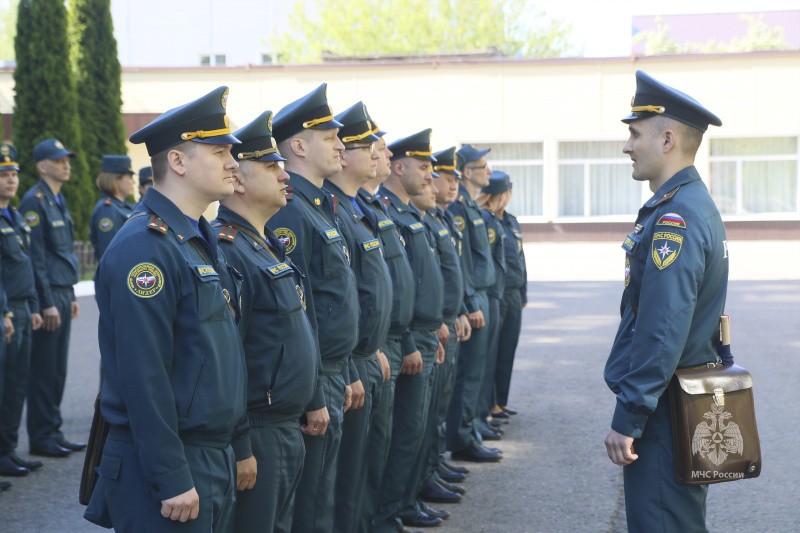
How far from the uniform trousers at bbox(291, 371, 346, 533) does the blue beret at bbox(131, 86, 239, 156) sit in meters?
1.28

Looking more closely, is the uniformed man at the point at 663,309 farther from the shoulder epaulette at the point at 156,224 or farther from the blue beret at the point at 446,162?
the blue beret at the point at 446,162

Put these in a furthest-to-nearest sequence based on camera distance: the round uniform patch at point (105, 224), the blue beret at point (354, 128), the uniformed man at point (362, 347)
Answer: the round uniform patch at point (105, 224) < the blue beret at point (354, 128) < the uniformed man at point (362, 347)

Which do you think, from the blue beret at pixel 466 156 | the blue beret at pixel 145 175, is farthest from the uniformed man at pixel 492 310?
the blue beret at pixel 145 175

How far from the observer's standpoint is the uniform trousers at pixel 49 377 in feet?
22.6

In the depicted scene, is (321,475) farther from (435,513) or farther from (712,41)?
(712,41)

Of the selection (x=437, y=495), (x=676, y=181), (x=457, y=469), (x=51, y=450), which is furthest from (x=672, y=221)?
(x=51, y=450)

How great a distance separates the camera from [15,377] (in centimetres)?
658

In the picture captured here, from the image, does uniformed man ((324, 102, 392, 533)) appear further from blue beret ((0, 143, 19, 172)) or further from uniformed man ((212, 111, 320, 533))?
blue beret ((0, 143, 19, 172))

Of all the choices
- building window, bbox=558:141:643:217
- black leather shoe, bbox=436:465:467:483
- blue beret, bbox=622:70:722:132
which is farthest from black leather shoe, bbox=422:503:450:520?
building window, bbox=558:141:643:217

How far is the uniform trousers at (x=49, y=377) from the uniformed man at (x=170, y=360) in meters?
4.32

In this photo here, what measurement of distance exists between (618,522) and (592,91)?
2371 cm

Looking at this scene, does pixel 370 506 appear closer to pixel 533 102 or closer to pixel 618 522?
pixel 618 522

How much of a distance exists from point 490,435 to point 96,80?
1742 centimetres

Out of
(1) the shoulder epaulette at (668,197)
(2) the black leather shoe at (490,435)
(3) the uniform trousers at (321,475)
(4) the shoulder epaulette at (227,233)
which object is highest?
(1) the shoulder epaulette at (668,197)
